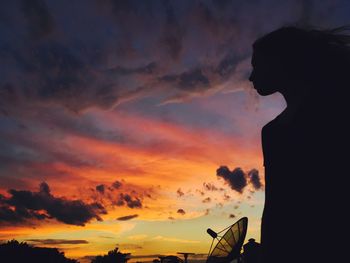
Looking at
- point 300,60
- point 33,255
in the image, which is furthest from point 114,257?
point 300,60

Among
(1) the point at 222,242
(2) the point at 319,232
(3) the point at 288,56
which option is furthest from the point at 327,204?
(1) the point at 222,242

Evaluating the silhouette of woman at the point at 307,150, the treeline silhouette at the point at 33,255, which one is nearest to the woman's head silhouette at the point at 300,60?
the silhouette of woman at the point at 307,150

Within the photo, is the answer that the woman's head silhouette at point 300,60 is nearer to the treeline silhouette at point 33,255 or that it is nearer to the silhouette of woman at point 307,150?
the silhouette of woman at point 307,150

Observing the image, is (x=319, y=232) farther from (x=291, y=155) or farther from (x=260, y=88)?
(x=260, y=88)

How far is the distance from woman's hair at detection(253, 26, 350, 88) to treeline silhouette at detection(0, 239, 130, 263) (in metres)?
50.5

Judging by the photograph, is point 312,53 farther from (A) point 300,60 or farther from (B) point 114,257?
(B) point 114,257

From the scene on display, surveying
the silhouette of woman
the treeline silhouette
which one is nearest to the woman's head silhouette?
the silhouette of woman

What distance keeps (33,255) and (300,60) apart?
57462 mm

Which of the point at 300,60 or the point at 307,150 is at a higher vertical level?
the point at 300,60

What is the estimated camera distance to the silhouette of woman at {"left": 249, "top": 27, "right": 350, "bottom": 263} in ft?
6.05

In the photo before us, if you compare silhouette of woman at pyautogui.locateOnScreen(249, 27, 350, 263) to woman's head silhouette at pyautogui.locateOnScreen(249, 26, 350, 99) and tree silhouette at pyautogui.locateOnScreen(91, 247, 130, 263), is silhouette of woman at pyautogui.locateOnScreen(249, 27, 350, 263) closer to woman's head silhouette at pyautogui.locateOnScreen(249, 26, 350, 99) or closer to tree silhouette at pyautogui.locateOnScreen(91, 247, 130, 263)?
woman's head silhouette at pyautogui.locateOnScreen(249, 26, 350, 99)

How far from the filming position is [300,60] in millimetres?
2330

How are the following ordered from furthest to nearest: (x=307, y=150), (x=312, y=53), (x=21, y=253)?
(x=21, y=253), (x=312, y=53), (x=307, y=150)

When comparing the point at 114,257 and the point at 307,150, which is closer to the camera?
the point at 307,150
